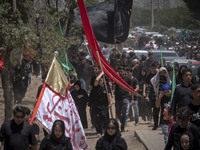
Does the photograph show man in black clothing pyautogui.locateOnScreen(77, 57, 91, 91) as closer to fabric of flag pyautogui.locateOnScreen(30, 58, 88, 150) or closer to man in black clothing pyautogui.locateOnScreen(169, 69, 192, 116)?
fabric of flag pyautogui.locateOnScreen(30, 58, 88, 150)

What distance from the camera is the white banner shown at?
740 cm

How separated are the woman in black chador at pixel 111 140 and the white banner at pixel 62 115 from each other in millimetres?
1562

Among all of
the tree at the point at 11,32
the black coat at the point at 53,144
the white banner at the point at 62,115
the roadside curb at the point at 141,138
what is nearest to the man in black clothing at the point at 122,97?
the roadside curb at the point at 141,138

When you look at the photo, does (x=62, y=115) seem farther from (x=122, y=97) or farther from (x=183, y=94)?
(x=122, y=97)

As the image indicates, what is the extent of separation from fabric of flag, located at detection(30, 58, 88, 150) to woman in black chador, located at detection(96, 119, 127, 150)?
156cm

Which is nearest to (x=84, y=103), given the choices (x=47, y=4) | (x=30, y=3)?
(x=30, y=3)

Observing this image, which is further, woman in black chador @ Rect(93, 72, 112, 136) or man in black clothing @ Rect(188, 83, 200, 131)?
woman in black chador @ Rect(93, 72, 112, 136)

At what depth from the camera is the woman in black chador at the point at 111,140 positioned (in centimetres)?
595

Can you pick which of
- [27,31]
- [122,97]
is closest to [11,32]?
[27,31]

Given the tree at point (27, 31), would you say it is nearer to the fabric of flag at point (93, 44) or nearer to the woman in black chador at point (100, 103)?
the fabric of flag at point (93, 44)

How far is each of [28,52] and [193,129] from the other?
279 inches

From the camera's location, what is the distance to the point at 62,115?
25.1 ft

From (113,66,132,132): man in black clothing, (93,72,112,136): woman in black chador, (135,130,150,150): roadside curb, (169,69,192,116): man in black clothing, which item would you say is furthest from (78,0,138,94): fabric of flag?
(169,69,192,116): man in black clothing

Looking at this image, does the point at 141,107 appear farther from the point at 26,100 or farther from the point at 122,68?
the point at 26,100
